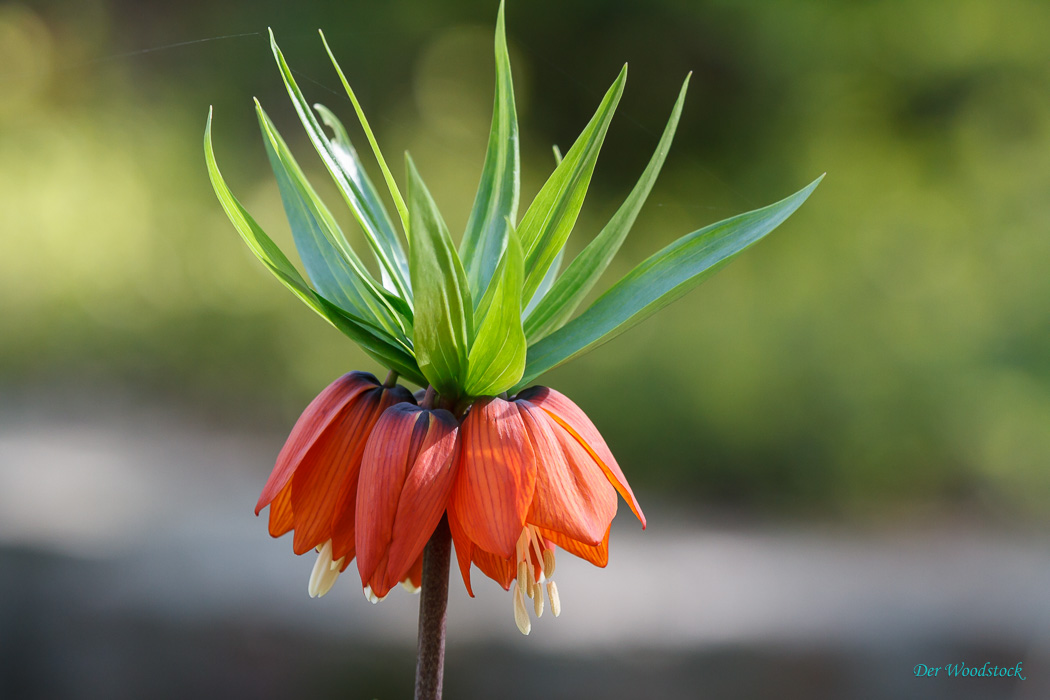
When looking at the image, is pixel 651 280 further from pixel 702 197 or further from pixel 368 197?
pixel 702 197

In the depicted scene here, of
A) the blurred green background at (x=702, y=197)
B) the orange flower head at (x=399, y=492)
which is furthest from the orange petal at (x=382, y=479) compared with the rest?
the blurred green background at (x=702, y=197)

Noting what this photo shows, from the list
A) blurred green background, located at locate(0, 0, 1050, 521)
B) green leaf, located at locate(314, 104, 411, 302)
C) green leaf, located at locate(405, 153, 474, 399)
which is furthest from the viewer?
blurred green background, located at locate(0, 0, 1050, 521)

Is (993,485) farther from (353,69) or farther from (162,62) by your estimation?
(162,62)

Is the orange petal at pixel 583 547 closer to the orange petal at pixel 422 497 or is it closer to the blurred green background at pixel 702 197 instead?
the orange petal at pixel 422 497

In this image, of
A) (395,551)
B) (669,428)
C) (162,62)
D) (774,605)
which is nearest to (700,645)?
(774,605)

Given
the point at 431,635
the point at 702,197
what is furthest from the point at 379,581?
the point at 702,197

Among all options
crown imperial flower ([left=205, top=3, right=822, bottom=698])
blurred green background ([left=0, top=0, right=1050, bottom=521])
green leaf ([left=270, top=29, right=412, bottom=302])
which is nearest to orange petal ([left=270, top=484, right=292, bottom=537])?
crown imperial flower ([left=205, top=3, right=822, bottom=698])

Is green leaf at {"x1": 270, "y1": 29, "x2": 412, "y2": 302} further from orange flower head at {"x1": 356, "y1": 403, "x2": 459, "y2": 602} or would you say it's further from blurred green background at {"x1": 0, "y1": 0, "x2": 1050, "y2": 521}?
blurred green background at {"x1": 0, "y1": 0, "x2": 1050, "y2": 521}

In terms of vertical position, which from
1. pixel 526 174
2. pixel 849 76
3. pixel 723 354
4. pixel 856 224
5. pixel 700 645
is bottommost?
pixel 700 645

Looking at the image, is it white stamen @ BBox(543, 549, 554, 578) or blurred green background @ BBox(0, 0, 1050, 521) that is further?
blurred green background @ BBox(0, 0, 1050, 521)
